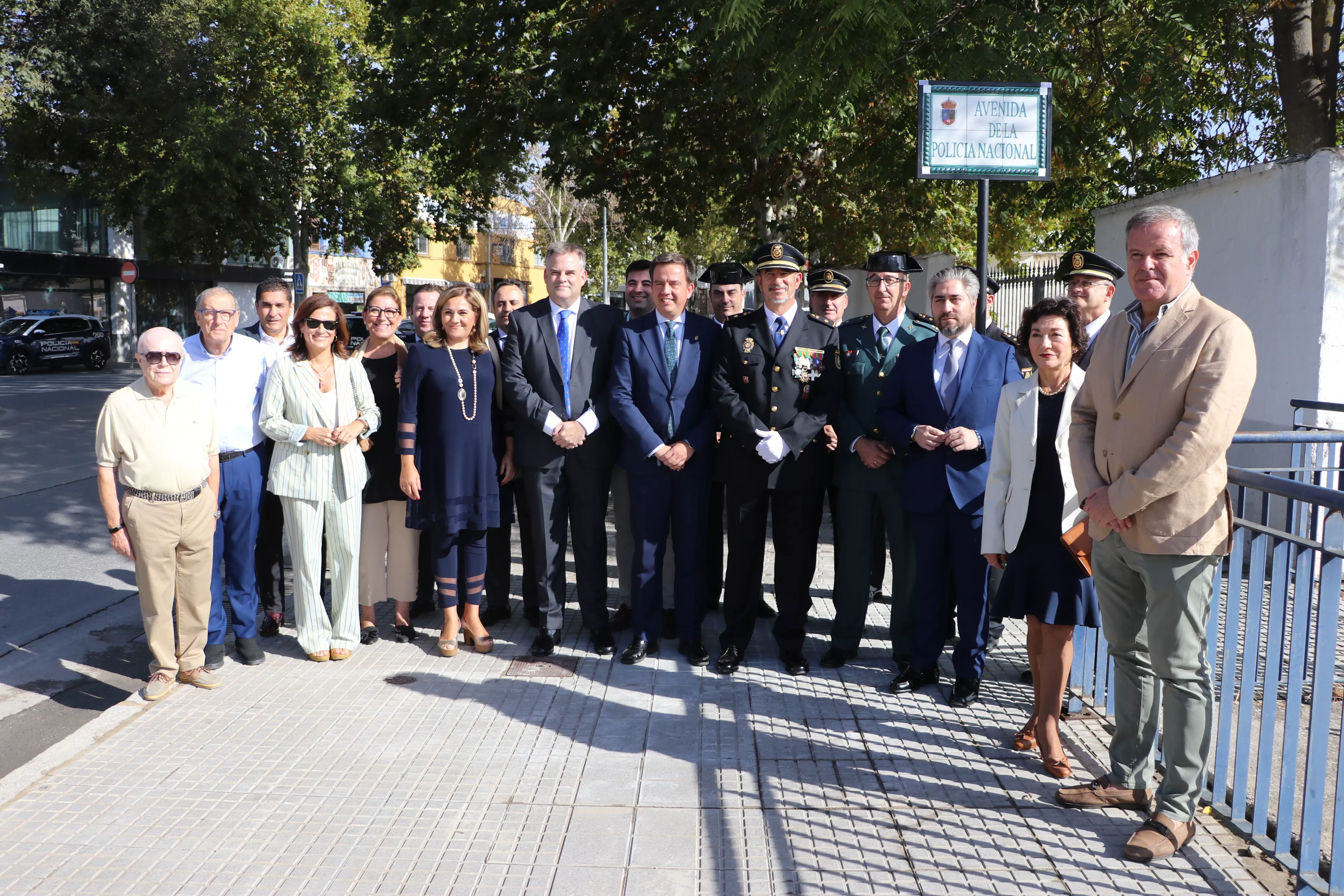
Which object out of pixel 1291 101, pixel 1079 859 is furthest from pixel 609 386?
pixel 1291 101

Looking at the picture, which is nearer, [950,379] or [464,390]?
[950,379]

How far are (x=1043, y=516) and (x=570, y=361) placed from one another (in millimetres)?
2746

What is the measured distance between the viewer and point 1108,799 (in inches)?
163

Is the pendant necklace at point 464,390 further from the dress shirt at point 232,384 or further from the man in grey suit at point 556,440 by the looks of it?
the dress shirt at point 232,384

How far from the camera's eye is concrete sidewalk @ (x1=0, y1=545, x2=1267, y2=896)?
363cm

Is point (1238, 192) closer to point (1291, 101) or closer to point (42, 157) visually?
point (1291, 101)

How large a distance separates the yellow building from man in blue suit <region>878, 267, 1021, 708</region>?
5531 centimetres

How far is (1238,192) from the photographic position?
9117 mm

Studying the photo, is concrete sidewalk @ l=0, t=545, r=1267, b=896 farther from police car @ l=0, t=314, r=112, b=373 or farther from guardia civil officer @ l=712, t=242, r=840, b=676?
police car @ l=0, t=314, r=112, b=373

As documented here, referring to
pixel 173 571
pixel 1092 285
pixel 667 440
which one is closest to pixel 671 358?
pixel 667 440

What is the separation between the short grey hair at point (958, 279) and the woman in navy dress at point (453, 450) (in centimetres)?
249

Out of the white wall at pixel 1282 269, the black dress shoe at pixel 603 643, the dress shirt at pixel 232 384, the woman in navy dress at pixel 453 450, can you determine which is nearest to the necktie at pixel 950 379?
the black dress shoe at pixel 603 643

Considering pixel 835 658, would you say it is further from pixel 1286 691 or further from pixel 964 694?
pixel 1286 691

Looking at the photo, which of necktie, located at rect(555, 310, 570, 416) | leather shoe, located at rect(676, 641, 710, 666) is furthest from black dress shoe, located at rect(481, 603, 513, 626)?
necktie, located at rect(555, 310, 570, 416)
